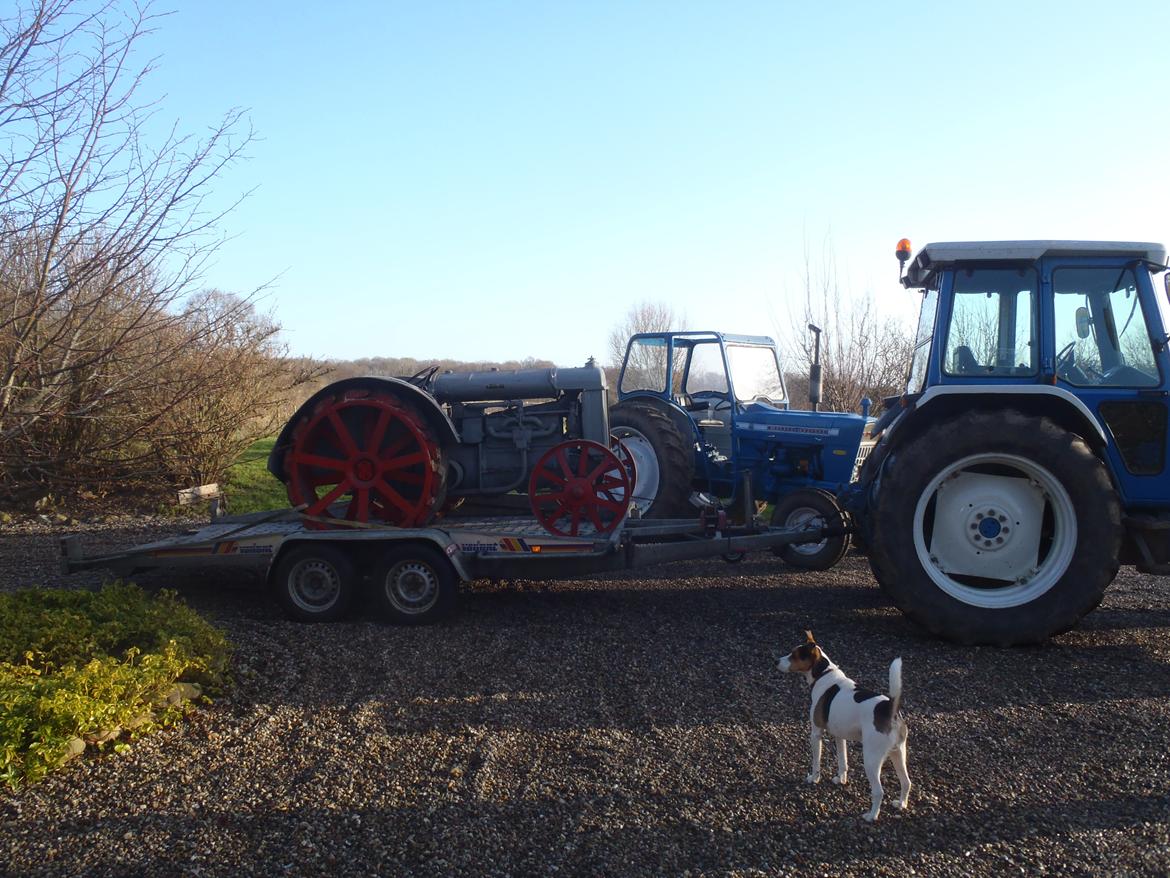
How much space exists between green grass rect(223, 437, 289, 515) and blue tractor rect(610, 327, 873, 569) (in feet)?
17.8

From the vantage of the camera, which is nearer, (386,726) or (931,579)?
(386,726)

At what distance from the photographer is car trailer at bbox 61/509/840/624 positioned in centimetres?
609

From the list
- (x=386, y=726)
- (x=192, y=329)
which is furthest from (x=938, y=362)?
(x=192, y=329)

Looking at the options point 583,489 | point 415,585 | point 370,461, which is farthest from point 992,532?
point 370,461

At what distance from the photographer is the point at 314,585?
624cm

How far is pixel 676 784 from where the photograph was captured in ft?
11.9

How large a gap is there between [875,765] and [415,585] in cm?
365

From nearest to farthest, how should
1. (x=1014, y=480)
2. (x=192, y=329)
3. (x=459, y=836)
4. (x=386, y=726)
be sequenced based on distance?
1. (x=459, y=836)
2. (x=386, y=726)
3. (x=1014, y=480)
4. (x=192, y=329)

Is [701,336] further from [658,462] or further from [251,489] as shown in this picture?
[251,489]

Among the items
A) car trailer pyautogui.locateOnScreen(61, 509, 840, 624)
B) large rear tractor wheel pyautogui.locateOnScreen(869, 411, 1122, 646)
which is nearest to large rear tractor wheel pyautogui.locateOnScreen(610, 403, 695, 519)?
car trailer pyautogui.locateOnScreen(61, 509, 840, 624)

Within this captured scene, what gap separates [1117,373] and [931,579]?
1.74 meters

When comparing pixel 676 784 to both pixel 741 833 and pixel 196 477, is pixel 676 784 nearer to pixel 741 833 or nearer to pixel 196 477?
pixel 741 833

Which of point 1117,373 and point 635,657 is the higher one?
point 1117,373

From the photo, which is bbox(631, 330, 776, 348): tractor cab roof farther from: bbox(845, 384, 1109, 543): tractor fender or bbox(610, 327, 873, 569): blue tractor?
bbox(845, 384, 1109, 543): tractor fender
